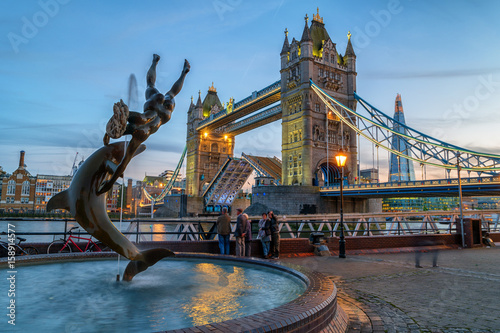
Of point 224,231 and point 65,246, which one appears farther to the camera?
point 224,231

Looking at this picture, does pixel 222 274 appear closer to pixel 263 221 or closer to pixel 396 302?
pixel 396 302

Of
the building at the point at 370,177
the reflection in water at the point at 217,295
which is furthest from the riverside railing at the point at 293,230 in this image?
the building at the point at 370,177

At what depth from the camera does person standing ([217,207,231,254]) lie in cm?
1059

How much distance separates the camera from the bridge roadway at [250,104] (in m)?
56.2

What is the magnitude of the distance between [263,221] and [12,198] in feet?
290

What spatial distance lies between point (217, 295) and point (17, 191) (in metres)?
92.1

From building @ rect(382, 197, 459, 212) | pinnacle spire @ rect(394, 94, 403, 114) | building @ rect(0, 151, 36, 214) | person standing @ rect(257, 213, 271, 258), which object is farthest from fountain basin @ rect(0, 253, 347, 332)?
pinnacle spire @ rect(394, 94, 403, 114)

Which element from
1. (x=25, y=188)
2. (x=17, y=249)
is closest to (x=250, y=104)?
(x=17, y=249)

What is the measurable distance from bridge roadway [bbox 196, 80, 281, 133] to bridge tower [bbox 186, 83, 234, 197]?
423 cm

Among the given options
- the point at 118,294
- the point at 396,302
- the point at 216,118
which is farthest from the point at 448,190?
the point at 216,118

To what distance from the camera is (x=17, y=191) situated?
81562 millimetres

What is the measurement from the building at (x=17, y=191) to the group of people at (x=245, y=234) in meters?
84.5

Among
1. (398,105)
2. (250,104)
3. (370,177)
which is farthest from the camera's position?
(398,105)

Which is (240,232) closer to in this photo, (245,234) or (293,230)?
(245,234)
